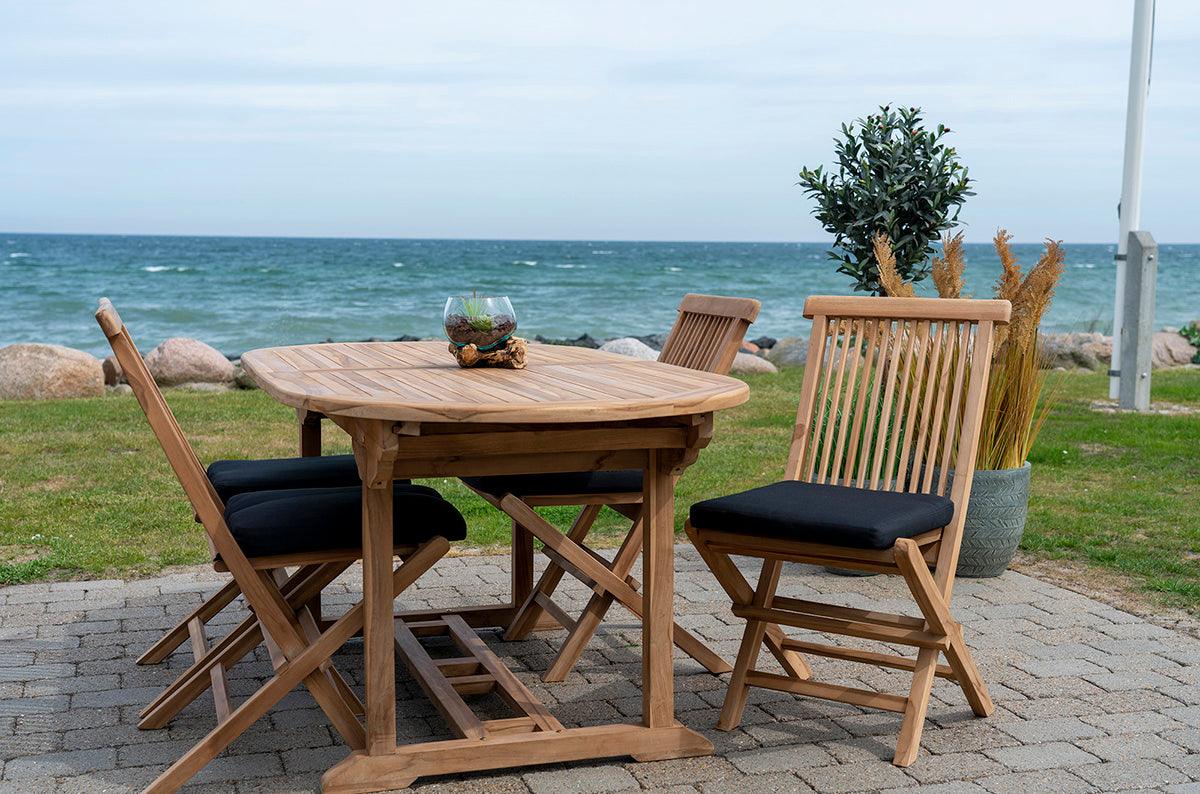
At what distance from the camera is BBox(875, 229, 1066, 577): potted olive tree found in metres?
4.48

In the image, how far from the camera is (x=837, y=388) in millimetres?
3725

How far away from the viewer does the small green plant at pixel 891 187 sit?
5777 mm

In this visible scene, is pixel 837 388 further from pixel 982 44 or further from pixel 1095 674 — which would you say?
pixel 982 44

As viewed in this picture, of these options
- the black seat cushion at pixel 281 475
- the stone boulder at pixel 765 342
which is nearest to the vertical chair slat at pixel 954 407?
the black seat cushion at pixel 281 475

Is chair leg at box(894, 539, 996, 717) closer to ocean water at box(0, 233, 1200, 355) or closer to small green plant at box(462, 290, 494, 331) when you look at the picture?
small green plant at box(462, 290, 494, 331)

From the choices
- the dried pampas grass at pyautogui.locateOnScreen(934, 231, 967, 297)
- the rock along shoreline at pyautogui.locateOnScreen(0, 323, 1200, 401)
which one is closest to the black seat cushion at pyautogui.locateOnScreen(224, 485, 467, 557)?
the dried pampas grass at pyautogui.locateOnScreen(934, 231, 967, 297)

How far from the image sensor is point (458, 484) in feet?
21.5

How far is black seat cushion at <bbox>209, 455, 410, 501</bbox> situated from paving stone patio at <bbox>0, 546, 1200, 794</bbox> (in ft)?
1.91

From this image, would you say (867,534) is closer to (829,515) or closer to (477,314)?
(829,515)

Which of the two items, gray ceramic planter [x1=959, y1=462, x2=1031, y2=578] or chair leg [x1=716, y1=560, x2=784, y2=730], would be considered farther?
gray ceramic planter [x1=959, y1=462, x2=1031, y2=578]

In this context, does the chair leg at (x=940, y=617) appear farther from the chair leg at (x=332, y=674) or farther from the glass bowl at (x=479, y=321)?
the chair leg at (x=332, y=674)

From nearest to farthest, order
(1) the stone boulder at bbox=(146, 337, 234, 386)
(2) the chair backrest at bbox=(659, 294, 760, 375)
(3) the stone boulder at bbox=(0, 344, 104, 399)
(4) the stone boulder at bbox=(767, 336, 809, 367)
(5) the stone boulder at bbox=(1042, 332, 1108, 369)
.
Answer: (2) the chair backrest at bbox=(659, 294, 760, 375), (3) the stone boulder at bbox=(0, 344, 104, 399), (1) the stone boulder at bbox=(146, 337, 234, 386), (5) the stone boulder at bbox=(1042, 332, 1108, 369), (4) the stone boulder at bbox=(767, 336, 809, 367)

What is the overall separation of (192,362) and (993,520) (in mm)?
9471

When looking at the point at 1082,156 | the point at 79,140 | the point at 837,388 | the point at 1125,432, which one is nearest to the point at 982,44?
the point at 1082,156
